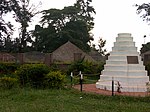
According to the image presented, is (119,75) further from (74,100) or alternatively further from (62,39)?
(62,39)

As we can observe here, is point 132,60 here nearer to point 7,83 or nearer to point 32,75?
point 32,75

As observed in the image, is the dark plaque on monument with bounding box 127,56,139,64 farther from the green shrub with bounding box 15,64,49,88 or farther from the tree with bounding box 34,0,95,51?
the tree with bounding box 34,0,95,51

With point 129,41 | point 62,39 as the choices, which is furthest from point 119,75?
point 62,39

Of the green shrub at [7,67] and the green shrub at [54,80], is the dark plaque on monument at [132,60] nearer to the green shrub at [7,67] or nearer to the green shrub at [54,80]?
the green shrub at [54,80]

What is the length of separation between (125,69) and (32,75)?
201 inches

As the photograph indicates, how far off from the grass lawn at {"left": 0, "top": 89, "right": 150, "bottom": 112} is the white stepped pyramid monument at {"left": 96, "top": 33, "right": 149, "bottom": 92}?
138 inches

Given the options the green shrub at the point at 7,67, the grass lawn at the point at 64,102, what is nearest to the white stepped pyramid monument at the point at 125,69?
the grass lawn at the point at 64,102

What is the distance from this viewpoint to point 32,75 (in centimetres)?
1516

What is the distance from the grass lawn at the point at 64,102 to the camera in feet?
31.6

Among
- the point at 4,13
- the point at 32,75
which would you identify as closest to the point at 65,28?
the point at 4,13

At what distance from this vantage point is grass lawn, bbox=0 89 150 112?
31.6 ft

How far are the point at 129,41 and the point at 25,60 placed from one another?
15.1 meters

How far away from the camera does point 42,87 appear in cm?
1485

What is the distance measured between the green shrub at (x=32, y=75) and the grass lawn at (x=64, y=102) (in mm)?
1720
